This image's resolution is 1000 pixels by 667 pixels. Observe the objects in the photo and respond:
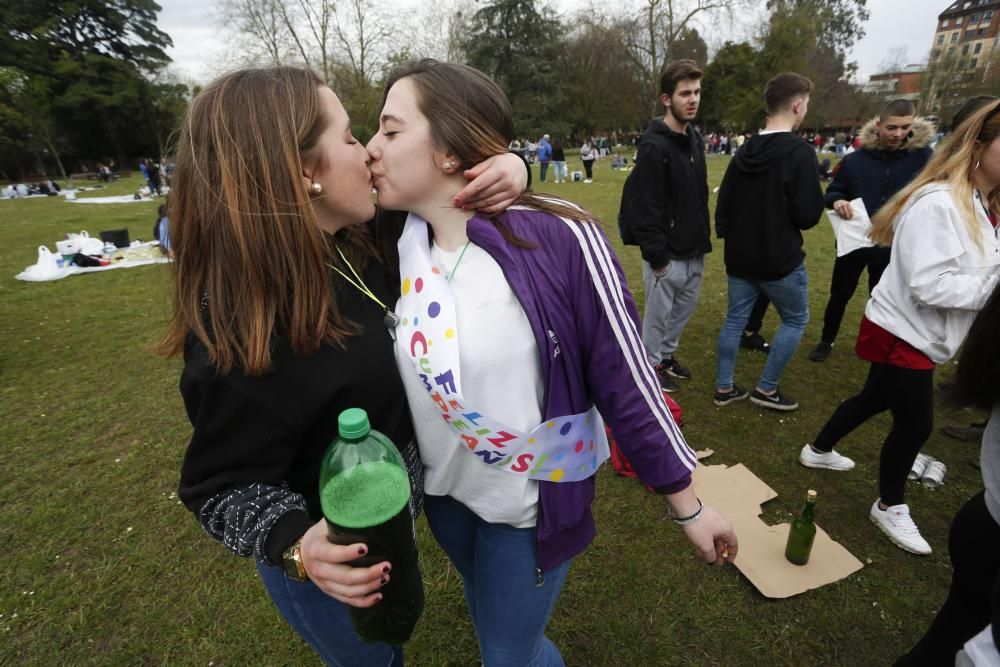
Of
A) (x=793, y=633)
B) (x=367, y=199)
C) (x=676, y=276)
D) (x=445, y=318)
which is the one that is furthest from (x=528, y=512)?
(x=676, y=276)

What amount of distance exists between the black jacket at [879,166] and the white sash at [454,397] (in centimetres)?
439

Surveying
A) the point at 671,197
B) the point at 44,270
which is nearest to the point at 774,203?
the point at 671,197

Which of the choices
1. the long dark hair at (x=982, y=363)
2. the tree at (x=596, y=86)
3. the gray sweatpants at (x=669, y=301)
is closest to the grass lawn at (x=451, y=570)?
the gray sweatpants at (x=669, y=301)

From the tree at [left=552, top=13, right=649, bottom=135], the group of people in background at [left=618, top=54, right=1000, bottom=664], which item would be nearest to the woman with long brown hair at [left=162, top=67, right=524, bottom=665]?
the group of people in background at [left=618, top=54, right=1000, bottom=664]

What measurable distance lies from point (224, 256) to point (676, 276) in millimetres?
3478

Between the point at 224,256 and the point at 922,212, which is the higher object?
the point at 224,256

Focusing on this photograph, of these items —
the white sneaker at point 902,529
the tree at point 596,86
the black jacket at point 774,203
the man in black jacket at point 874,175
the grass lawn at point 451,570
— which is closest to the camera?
the grass lawn at point 451,570

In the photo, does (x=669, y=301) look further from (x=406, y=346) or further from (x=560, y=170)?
(x=560, y=170)

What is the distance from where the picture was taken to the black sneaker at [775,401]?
3.95 m

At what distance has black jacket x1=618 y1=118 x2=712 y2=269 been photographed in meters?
3.68

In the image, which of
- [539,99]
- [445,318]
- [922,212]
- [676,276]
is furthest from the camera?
[539,99]

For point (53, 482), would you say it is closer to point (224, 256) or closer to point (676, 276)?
point (224, 256)

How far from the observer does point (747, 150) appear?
361 centimetres

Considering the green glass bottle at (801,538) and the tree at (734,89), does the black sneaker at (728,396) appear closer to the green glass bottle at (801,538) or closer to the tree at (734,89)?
the green glass bottle at (801,538)
